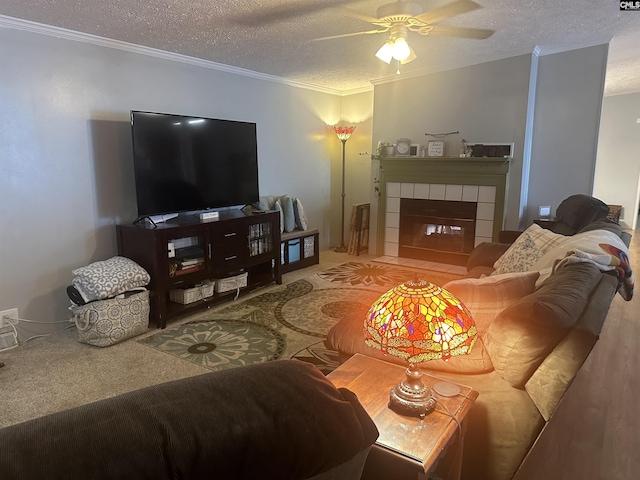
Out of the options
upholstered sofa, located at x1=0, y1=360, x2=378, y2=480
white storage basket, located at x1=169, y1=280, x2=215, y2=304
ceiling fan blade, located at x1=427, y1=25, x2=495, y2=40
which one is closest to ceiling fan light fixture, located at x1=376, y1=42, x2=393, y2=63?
ceiling fan blade, located at x1=427, y1=25, x2=495, y2=40

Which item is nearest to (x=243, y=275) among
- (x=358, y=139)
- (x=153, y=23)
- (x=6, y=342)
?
(x=6, y=342)

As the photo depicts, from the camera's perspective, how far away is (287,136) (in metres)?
5.48

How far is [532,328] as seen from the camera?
1.46m

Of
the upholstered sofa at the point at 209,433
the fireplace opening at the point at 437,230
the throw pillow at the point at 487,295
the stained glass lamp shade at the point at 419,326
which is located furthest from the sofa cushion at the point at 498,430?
the fireplace opening at the point at 437,230

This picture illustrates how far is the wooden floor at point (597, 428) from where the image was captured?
1655mm

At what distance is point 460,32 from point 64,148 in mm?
3307

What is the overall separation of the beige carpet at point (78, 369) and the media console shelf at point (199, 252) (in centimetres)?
31

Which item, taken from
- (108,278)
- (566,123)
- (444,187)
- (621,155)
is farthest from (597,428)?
(621,155)

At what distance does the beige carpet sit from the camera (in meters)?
2.45

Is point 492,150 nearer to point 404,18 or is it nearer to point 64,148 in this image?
point 404,18

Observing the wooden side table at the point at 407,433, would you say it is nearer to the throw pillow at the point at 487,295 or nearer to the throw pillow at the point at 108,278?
the throw pillow at the point at 487,295

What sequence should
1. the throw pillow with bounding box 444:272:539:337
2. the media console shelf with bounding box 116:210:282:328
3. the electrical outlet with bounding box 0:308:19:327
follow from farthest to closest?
the media console shelf with bounding box 116:210:282:328, the electrical outlet with bounding box 0:308:19:327, the throw pillow with bounding box 444:272:539:337

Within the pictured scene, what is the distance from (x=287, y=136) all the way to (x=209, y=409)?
16.9ft

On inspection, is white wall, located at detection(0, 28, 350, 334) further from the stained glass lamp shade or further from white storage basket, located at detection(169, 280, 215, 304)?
the stained glass lamp shade
